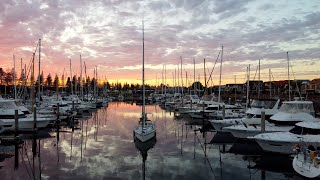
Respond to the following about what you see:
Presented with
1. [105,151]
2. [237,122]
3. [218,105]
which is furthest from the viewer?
[218,105]

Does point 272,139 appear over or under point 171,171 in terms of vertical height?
over

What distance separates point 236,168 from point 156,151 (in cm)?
762

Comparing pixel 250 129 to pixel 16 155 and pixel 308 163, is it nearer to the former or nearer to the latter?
pixel 308 163

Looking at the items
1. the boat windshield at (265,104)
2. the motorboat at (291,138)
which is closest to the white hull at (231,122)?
the boat windshield at (265,104)

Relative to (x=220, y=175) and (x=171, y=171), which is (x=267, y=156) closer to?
(x=220, y=175)

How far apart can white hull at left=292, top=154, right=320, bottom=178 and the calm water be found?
2.77 feet

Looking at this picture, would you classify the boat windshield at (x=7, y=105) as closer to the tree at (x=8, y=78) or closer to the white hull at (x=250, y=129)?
the white hull at (x=250, y=129)

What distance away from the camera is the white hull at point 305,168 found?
18.3 m

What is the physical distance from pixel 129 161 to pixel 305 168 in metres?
11.7

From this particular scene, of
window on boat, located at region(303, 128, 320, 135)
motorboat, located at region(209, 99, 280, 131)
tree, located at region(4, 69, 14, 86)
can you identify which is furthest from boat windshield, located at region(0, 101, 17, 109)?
tree, located at region(4, 69, 14, 86)

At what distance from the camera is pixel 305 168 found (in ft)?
62.5

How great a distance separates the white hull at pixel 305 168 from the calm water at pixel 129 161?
84 centimetres

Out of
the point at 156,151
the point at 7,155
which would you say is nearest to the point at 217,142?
the point at 156,151

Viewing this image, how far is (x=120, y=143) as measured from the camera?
31578 mm
